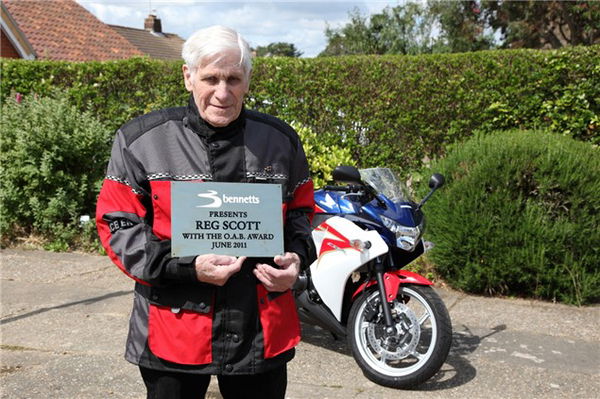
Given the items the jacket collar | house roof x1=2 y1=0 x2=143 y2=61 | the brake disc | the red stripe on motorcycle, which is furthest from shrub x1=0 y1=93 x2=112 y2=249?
house roof x1=2 y1=0 x2=143 y2=61

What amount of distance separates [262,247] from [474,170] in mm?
4334

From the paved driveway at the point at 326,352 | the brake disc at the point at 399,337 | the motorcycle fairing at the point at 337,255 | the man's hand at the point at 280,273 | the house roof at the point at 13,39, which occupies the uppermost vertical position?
the house roof at the point at 13,39

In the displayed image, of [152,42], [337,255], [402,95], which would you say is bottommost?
[337,255]

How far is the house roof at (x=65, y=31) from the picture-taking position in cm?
2231

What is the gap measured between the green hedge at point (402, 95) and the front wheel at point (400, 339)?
12.0 feet

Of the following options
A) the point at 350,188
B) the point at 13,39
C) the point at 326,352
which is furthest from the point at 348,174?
the point at 13,39

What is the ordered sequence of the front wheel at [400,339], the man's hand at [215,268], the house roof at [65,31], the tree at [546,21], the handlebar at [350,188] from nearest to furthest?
the man's hand at [215,268] → the front wheel at [400,339] → the handlebar at [350,188] → the house roof at [65,31] → the tree at [546,21]

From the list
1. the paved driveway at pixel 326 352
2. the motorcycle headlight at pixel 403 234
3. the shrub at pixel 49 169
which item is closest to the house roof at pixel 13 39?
the shrub at pixel 49 169

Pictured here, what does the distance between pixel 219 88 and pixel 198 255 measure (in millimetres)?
531

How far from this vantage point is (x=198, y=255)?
2.12 meters

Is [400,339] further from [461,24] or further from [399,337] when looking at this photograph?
[461,24]

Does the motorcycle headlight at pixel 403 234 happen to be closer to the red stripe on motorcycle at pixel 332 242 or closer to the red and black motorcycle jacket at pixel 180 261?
the red stripe on motorcycle at pixel 332 242

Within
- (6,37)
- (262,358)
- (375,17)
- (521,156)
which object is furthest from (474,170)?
(375,17)

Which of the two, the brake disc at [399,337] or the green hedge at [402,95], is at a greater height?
the green hedge at [402,95]
